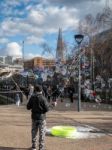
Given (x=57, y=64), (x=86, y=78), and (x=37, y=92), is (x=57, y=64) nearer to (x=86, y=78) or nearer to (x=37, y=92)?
(x=86, y=78)

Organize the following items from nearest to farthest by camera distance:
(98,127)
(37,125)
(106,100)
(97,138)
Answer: (37,125) → (97,138) → (98,127) → (106,100)

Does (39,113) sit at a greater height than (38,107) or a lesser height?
lesser

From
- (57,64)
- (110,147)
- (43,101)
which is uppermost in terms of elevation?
(57,64)

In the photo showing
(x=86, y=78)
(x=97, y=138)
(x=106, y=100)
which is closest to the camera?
(x=97, y=138)

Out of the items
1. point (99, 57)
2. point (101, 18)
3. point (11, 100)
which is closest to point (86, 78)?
point (99, 57)

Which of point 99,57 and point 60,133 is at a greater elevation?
point 99,57

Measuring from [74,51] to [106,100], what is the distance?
2977 cm

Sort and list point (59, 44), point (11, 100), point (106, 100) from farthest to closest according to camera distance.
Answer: point (59, 44) → point (11, 100) → point (106, 100)

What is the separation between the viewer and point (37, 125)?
41.2 feet

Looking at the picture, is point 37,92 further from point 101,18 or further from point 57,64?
point 57,64

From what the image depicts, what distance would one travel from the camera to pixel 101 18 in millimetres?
53500

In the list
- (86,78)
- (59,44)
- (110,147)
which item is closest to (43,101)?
(110,147)

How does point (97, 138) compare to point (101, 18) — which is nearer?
point (97, 138)

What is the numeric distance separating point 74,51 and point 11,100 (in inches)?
1086
